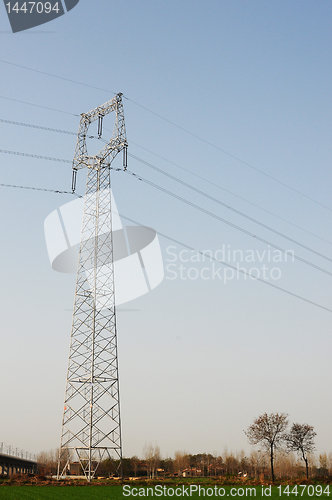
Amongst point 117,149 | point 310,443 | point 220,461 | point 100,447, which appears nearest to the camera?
point 100,447

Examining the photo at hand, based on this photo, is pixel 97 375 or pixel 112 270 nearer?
pixel 97 375

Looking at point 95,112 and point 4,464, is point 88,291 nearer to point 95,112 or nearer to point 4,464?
point 95,112

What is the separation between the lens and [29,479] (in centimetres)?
2753

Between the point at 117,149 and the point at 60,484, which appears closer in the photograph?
the point at 60,484

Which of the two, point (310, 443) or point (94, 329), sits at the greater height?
point (94, 329)

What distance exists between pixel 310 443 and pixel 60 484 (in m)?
32.9

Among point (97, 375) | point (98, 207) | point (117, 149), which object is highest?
point (117, 149)

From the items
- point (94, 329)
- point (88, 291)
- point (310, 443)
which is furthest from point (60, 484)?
point (310, 443)

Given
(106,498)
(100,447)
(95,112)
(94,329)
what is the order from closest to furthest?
(106,498) → (100,447) → (94,329) → (95,112)

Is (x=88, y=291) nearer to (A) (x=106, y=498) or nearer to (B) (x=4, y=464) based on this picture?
(A) (x=106, y=498)

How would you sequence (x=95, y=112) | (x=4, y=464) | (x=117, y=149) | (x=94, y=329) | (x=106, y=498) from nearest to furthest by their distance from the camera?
(x=106, y=498) → (x=94, y=329) → (x=117, y=149) → (x=95, y=112) → (x=4, y=464)

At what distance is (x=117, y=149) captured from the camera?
29641 millimetres

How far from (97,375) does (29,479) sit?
8466mm

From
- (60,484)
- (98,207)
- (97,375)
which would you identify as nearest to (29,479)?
(60,484)
